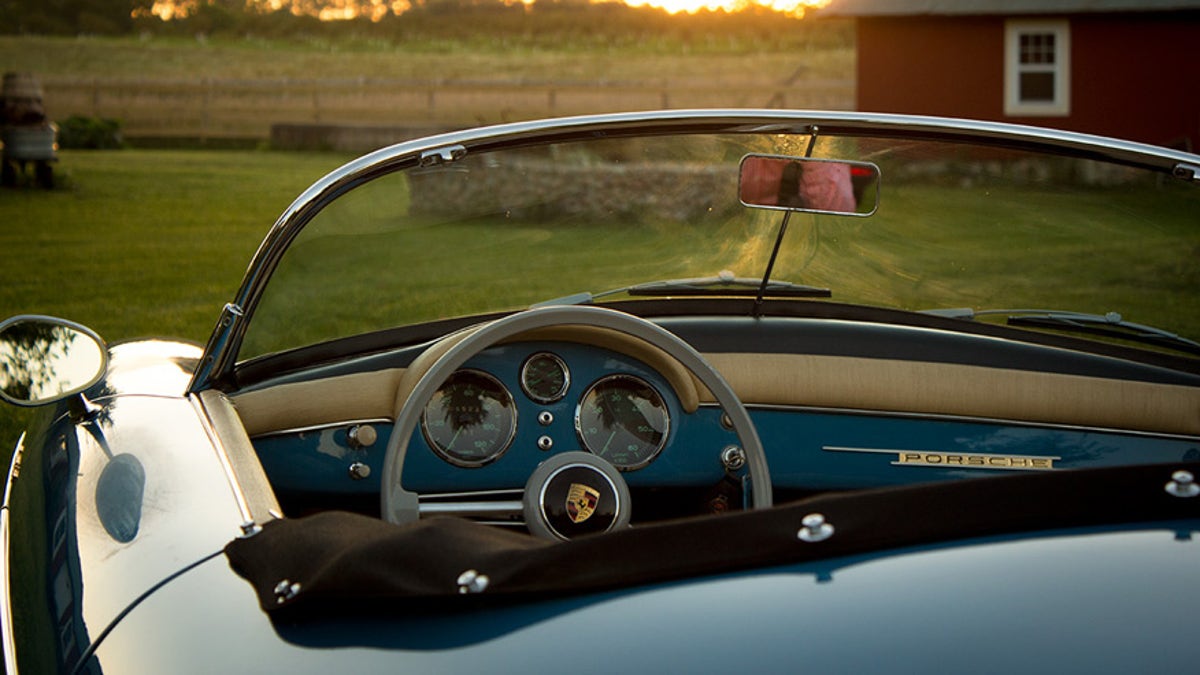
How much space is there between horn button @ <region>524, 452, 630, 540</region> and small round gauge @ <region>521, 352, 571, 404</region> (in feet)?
1.22

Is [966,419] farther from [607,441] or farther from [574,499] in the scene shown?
[574,499]

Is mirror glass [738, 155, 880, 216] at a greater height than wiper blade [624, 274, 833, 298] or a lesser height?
greater

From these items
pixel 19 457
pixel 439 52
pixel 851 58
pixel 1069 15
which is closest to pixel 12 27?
pixel 439 52

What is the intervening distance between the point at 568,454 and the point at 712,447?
0.58 meters

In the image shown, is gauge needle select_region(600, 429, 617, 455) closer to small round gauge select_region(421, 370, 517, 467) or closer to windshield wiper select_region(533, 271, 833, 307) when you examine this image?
small round gauge select_region(421, 370, 517, 467)

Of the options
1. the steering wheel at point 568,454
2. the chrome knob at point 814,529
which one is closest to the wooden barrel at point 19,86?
the steering wheel at point 568,454

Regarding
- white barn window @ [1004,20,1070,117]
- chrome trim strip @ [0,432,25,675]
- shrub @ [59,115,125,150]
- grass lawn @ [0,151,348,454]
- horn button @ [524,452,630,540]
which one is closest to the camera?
chrome trim strip @ [0,432,25,675]

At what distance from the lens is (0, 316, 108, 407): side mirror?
8.41 ft

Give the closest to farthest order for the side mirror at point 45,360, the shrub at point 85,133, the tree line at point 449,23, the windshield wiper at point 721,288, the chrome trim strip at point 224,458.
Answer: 1. the chrome trim strip at point 224,458
2. the side mirror at point 45,360
3. the windshield wiper at point 721,288
4. the shrub at point 85,133
5. the tree line at point 449,23

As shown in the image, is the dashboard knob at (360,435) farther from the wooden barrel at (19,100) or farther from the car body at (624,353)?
the wooden barrel at (19,100)

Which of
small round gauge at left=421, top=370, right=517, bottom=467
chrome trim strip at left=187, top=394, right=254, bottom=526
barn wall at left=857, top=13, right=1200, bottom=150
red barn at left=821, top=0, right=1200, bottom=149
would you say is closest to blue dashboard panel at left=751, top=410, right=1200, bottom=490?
small round gauge at left=421, top=370, right=517, bottom=467

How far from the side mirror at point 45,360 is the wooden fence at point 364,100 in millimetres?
27224

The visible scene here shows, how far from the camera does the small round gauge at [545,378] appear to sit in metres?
2.70

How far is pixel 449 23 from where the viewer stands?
203ft
